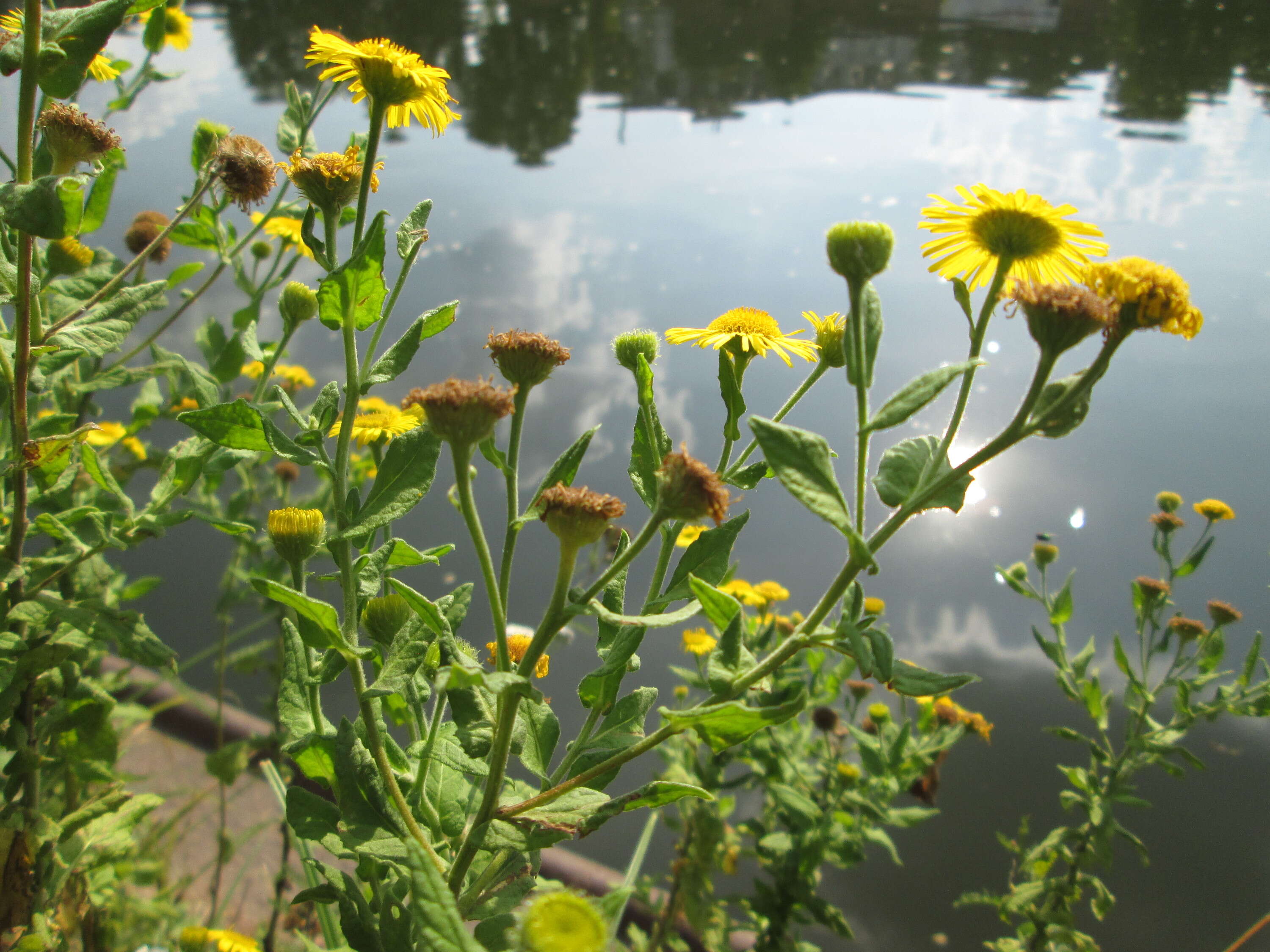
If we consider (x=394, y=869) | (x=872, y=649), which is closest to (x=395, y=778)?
(x=394, y=869)

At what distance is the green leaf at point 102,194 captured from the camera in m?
0.51

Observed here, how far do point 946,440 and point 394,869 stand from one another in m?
0.29

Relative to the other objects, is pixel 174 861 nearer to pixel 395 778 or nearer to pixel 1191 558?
pixel 395 778

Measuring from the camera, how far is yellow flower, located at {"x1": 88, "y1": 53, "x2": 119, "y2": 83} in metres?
0.58

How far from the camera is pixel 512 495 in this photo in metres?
0.32

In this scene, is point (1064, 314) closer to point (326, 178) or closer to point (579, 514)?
point (579, 514)

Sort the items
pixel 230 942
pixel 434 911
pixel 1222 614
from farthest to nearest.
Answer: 1. pixel 1222 614
2. pixel 230 942
3. pixel 434 911

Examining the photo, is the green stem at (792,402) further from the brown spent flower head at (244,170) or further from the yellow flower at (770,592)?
the yellow flower at (770,592)

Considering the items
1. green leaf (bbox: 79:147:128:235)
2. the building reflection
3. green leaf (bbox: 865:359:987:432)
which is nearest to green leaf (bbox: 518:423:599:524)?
green leaf (bbox: 865:359:987:432)

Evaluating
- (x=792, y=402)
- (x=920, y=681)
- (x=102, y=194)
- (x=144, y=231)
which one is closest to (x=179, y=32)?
(x=144, y=231)

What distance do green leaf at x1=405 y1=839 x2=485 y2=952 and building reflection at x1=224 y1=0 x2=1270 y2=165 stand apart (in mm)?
1770

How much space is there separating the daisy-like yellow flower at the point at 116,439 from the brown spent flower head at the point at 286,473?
0.13 m

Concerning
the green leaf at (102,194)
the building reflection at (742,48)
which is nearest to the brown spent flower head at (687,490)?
the green leaf at (102,194)

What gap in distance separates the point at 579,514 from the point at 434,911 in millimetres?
135
